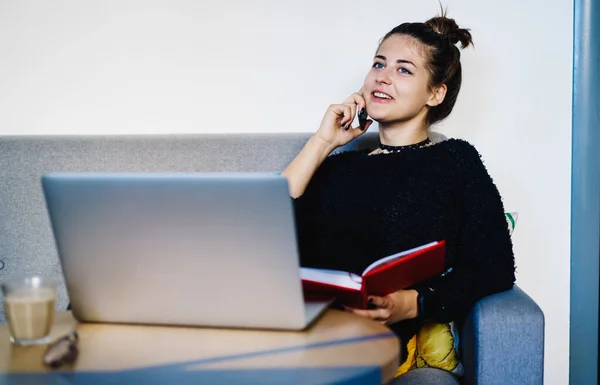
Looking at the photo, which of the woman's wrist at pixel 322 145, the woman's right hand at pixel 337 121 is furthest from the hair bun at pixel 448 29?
the woman's wrist at pixel 322 145

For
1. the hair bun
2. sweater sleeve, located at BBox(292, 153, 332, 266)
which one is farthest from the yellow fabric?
the hair bun

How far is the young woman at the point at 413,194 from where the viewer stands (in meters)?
1.50

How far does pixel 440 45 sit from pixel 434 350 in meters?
0.79

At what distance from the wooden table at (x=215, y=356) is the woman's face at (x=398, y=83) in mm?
831

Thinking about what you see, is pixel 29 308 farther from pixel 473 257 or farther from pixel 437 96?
pixel 437 96

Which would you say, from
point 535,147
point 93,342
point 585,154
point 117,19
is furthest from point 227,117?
point 93,342

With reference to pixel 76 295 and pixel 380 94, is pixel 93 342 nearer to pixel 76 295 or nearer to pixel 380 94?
pixel 76 295

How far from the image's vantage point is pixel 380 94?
5.71ft

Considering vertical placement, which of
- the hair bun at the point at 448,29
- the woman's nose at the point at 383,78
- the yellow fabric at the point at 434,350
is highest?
the hair bun at the point at 448,29

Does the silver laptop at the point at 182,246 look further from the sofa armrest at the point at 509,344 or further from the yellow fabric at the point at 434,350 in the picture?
the yellow fabric at the point at 434,350

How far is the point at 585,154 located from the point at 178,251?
4.86 ft

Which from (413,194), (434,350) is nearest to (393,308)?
(434,350)

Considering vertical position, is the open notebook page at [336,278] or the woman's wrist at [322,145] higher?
the woman's wrist at [322,145]

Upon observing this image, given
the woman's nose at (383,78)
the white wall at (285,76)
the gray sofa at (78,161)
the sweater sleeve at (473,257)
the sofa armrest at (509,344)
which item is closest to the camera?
the sofa armrest at (509,344)
